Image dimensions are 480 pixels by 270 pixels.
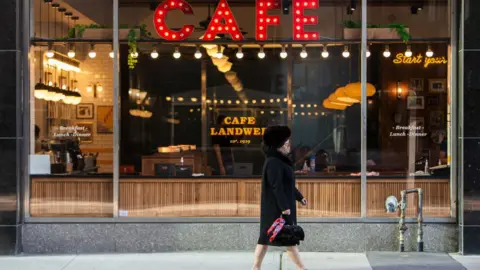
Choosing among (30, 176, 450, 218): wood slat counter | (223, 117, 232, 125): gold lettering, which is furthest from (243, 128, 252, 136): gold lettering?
(30, 176, 450, 218): wood slat counter

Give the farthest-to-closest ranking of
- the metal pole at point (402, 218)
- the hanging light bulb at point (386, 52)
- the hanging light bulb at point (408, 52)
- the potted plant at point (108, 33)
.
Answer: the hanging light bulb at point (408, 52), the hanging light bulb at point (386, 52), the potted plant at point (108, 33), the metal pole at point (402, 218)

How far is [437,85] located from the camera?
9250 millimetres

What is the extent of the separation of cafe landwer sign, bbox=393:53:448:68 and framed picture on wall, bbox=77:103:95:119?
4400mm

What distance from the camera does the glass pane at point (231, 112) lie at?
30.0 ft

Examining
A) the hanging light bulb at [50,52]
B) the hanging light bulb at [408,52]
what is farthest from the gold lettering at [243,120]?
the hanging light bulb at [50,52]

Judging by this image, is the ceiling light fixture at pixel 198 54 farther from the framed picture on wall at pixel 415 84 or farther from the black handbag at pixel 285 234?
the black handbag at pixel 285 234

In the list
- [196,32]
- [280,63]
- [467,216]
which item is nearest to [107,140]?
[196,32]

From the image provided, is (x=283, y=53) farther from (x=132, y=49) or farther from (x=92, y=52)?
(x=92, y=52)

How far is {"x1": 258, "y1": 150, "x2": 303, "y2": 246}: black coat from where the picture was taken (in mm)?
6953

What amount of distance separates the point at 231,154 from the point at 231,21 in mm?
2035

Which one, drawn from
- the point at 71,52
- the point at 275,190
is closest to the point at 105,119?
the point at 71,52

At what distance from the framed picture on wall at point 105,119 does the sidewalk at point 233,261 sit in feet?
5.68

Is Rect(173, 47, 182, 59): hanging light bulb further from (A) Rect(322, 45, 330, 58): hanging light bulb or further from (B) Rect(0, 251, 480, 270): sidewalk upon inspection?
(B) Rect(0, 251, 480, 270): sidewalk

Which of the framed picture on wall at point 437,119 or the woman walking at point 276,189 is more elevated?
the framed picture on wall at point 437,119
